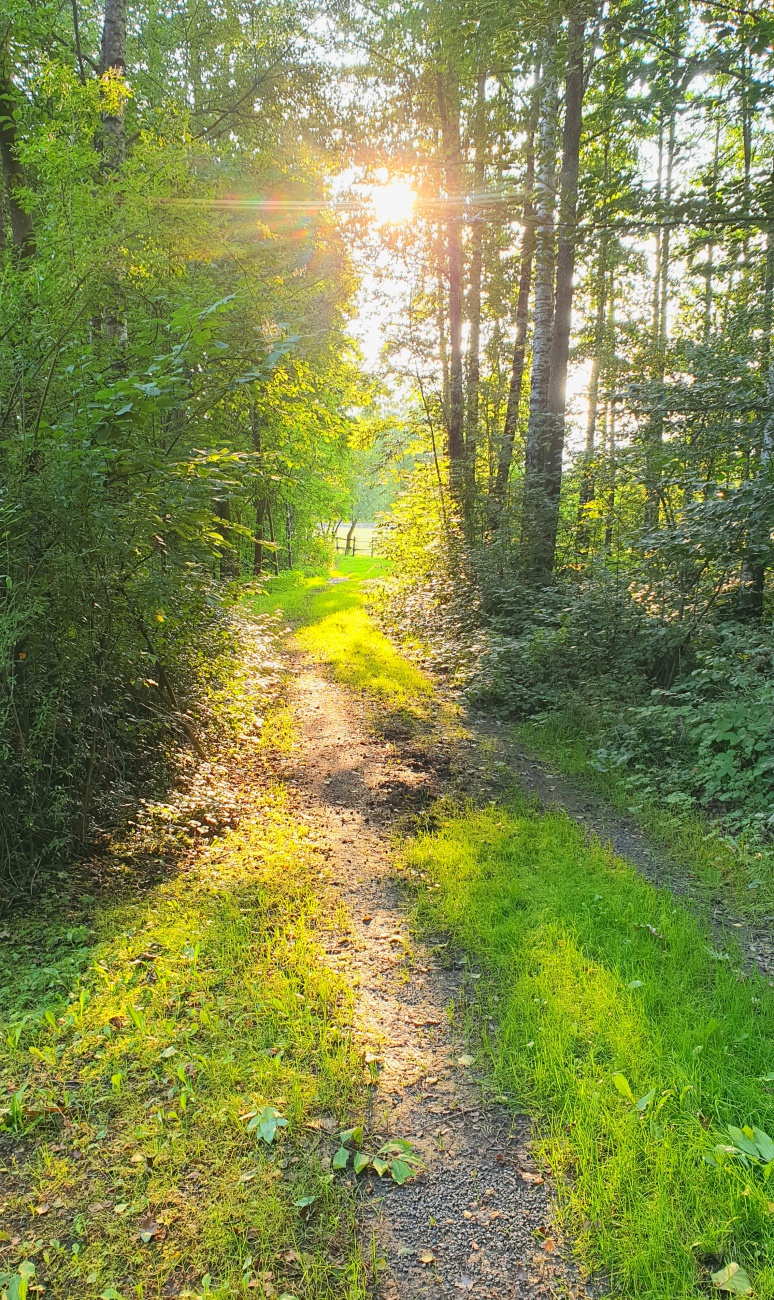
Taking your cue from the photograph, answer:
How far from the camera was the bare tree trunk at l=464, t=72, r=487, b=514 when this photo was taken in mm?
13164

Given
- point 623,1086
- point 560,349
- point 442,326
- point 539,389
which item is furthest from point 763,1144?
point 442,326

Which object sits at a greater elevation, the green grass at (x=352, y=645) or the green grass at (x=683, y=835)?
the green grass at (x=352, y=645)

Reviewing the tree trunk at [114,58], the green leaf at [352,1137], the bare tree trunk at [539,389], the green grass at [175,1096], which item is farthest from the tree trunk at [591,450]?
the green leaf at [352,1137]

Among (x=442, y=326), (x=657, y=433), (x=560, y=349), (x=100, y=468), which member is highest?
(x=442, y=326)

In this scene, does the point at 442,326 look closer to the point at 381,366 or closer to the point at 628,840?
the point at 381,366

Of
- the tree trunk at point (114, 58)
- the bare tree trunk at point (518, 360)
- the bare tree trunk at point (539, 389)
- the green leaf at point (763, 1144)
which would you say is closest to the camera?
the green leaf at point (763, 1144)

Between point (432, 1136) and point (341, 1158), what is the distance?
378 mm

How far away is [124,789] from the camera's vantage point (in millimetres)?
4641

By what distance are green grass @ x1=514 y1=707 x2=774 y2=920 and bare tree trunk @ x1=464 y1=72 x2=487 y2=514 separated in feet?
24.8

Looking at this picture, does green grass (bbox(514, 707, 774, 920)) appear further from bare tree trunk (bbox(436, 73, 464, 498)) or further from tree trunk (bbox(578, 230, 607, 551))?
bare tree trunk (bbox(436, 73, 464, 498))

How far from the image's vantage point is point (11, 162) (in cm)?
702

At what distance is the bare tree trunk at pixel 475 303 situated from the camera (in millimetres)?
13164

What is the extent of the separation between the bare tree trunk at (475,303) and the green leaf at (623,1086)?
1154 centimetres

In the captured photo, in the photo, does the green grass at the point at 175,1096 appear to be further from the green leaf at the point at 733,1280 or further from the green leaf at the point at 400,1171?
the green leaf at the point at 733,1280
